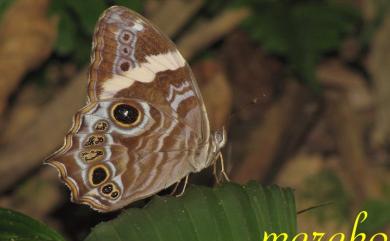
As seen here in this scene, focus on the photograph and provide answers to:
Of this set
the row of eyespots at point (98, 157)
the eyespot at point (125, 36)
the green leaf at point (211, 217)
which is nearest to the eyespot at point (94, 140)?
the row of eyespots at point (98, 157)

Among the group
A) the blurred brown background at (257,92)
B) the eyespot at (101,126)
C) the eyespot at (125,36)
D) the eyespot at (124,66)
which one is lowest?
the blurred brown background at (257,92)

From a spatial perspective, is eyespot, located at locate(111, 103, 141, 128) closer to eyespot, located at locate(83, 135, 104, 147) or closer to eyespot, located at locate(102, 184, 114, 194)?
eyespot, located at locate(83, 135, 104, 147)

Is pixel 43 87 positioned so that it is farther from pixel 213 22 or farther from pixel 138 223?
pixel 138 223

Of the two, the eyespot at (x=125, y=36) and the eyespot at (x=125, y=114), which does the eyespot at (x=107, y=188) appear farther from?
the eyespot at (x=125, y=36)

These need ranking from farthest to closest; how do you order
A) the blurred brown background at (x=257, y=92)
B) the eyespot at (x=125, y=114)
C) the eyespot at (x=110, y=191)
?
the blurred brown background at (x=257, y=92) < the eyespot at (x=125, y=114) < the eyespot at (x=110, y=191)

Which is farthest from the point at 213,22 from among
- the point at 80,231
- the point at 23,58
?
the point at 80,231

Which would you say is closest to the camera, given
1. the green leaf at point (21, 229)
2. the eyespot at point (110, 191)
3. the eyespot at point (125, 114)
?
the green leaf at point (21, 229)

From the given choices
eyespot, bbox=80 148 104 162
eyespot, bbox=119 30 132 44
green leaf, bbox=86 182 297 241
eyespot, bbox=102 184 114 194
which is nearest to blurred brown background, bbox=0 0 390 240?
eyespot, bbox=119 30 132 44
